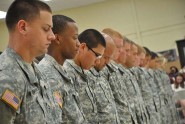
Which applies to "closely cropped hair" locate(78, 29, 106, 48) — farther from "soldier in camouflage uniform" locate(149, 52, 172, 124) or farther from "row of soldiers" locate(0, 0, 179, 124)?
"soldier in camouflage uniform" locate(149, 52, 172, 124)

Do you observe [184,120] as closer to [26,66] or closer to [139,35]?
[139,35]

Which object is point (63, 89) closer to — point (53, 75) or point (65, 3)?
point (53, 75)

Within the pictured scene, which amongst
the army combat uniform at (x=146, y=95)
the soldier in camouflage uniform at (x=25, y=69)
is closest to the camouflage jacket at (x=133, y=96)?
the army combat uniform at (x=146, y=95)

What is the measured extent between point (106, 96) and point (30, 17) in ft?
4.57

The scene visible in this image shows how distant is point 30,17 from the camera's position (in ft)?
5.25

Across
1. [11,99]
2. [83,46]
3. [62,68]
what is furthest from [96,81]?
[11,99]

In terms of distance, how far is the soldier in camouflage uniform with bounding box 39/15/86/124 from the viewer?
6.41 ft

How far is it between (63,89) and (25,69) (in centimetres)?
47

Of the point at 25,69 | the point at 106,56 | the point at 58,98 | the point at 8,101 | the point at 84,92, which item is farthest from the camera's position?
the point at 106,56

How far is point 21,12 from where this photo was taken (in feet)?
5.25

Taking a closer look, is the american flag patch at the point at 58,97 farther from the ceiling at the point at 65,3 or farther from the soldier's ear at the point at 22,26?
the ceiling at the point at 65,3

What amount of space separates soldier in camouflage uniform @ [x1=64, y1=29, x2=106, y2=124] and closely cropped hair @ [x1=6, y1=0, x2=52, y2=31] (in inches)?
31.8

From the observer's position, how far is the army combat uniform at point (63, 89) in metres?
1.94

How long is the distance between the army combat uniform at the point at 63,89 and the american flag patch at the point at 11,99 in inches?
18.8
